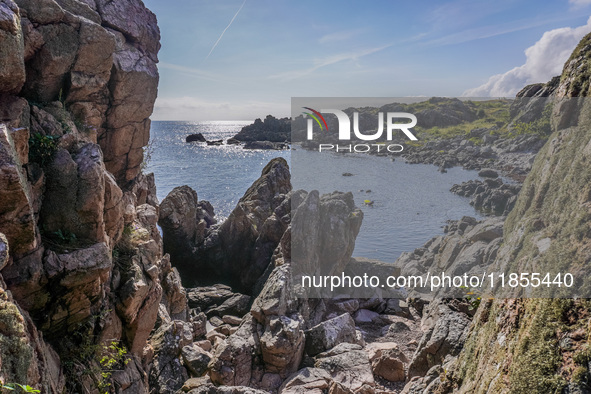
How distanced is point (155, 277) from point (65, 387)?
490 cm

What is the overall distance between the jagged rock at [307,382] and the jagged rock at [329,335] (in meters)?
1.96

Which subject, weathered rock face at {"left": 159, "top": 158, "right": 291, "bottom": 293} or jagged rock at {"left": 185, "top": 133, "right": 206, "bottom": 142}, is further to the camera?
jagged rock at {"left": 185, "top": 133, "right": 206, "bottom": 142}

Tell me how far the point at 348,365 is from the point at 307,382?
66.6 inches

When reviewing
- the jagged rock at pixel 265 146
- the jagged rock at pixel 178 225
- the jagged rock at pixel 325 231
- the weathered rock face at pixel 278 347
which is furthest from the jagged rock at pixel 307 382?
the jagged rock at pixel 265 146

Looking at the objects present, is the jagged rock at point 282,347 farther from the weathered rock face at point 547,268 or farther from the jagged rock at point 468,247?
the weathered rock face at point 547,268

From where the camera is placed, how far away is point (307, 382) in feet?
40.4

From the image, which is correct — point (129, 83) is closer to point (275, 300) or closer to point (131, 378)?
point (275, 300)

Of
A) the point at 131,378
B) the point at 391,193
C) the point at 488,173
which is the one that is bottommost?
the point at 131,378

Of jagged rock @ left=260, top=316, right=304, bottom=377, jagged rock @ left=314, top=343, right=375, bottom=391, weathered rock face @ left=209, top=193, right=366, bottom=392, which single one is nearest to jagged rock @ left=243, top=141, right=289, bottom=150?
weathered rock face @ left=209, top=193, right=366, bottom=392

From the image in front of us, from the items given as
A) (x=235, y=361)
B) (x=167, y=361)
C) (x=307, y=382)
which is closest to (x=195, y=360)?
(x=167, y=361)

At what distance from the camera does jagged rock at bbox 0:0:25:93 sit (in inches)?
337

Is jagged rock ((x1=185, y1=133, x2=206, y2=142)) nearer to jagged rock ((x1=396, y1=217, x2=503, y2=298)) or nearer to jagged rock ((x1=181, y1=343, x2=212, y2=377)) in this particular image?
jagged rock ((x1=396, y1=217, x2=503, y2=298))

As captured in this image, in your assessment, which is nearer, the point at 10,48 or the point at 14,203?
the point at 14,203

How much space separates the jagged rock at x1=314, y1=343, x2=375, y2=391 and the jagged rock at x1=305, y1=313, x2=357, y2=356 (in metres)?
0.65
